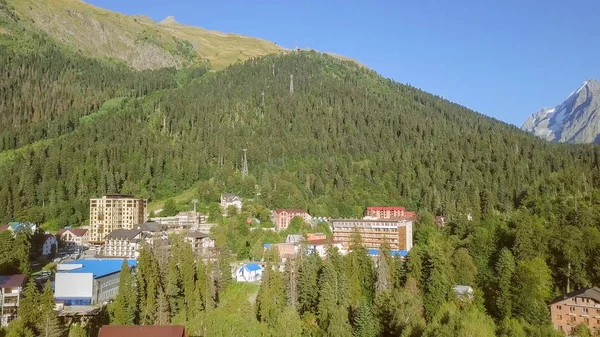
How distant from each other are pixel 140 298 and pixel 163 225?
3779 centimetres

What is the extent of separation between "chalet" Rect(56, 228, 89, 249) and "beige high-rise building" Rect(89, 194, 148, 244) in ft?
6.62

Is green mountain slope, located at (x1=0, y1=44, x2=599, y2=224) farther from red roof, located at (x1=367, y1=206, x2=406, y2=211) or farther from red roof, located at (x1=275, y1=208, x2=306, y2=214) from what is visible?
red roof, located at (x1=275, y1=208, x2=306, y2=214)

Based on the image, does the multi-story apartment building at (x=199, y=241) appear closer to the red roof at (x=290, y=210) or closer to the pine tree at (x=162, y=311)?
the red roof at (x=290, y=210)

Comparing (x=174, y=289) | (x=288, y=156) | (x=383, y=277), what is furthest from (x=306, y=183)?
(x=174, y=289)

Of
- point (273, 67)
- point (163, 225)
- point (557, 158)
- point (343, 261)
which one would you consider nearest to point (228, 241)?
point (163, 225)

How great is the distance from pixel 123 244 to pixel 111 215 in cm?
1328

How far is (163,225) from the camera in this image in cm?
9288

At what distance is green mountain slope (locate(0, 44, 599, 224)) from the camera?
351 ft

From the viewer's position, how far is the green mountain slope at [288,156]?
106875 millimetres

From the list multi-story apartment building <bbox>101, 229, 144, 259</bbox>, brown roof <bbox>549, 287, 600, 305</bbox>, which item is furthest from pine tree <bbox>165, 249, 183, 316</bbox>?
brown roof <bbox>549, 287, 600, 305</bbox>

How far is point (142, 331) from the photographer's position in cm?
4406

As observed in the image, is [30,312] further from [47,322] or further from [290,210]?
[290,210]

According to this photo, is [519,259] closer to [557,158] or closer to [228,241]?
[228,241]

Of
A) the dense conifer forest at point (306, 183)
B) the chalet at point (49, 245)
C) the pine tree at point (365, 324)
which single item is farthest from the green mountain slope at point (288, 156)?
the pine tree at point (365, 324)
